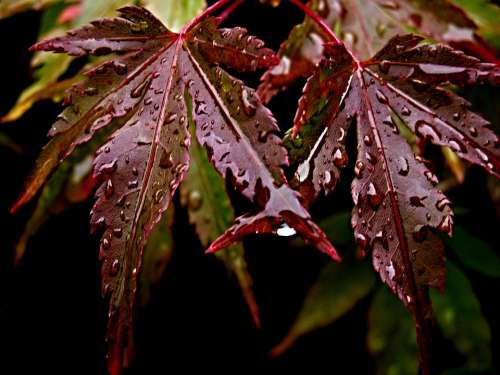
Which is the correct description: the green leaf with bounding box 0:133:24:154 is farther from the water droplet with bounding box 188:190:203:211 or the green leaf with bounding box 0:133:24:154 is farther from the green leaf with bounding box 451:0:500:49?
the green leaf with bounding box 451:0:500:49

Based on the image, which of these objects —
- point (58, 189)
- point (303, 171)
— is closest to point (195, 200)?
point (58, 189)

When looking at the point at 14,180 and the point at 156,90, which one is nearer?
the point at 156,90

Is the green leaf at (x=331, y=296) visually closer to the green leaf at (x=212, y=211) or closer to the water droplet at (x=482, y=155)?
the green leaf at (x=212, y=211)

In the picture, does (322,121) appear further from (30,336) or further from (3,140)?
(30,336)

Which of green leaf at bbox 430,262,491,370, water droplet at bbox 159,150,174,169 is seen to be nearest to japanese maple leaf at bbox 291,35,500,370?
water droplet at bbox 159,150,174,169

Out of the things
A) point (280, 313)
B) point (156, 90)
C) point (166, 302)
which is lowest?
point (280, 313)

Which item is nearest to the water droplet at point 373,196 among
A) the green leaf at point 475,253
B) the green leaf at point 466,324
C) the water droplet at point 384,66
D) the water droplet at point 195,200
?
the water droplet at point 384,66

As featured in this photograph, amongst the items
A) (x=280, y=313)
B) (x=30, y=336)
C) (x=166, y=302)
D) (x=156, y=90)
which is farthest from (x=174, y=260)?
(x=156, y=90)
